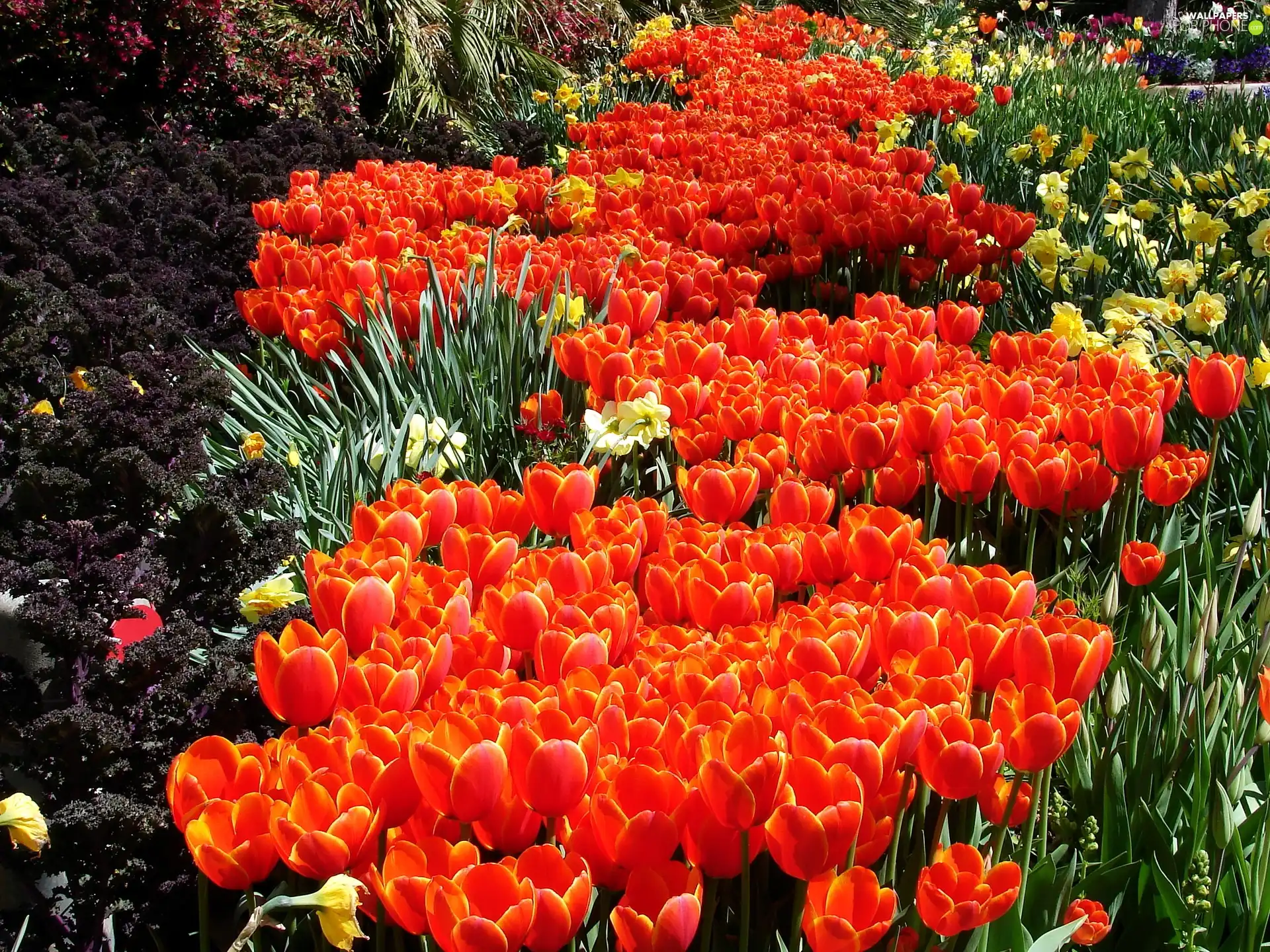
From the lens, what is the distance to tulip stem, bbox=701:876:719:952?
1.07 metres

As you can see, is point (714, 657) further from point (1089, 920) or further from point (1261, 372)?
point (1261, 372)

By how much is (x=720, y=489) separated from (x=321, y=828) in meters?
0.88

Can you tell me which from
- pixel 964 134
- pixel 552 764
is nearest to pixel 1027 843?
pixel 552 764

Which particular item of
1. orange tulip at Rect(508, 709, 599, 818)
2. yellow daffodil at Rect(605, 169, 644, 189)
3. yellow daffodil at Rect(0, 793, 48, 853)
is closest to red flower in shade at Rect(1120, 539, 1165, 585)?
orange tulip at Rect(508, 709, 599, 818)

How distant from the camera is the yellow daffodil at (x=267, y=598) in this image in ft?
5.83

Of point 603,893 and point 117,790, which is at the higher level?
point 603,893

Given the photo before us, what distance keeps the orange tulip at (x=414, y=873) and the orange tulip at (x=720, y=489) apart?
2.77ft

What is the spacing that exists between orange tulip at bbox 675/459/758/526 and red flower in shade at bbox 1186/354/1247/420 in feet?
2.81

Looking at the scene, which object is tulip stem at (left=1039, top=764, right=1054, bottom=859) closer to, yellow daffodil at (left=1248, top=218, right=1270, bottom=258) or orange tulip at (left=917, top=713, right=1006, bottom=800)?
orange tulip at (left=917, top=713, right=1006, bottom=800)

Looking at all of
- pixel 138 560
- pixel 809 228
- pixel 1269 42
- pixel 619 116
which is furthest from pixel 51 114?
pixel 1269 42

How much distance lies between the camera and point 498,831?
1091 mm

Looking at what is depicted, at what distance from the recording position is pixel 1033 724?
43.9 inches

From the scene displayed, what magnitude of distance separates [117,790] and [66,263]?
220 centimetres

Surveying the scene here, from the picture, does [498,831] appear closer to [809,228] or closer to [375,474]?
[375,474]
